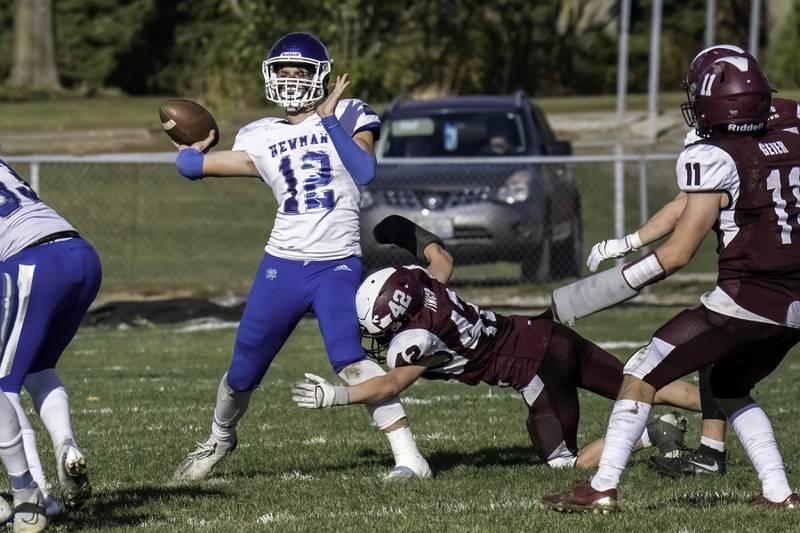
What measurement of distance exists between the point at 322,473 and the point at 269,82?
1649mm

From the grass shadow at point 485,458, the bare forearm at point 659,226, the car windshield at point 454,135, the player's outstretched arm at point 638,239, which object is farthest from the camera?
the car windshield at point 454,135

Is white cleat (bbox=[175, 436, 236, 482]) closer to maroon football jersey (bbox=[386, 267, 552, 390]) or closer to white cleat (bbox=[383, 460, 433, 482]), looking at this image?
white cleat (bbox=[383, 460, 433, 482])

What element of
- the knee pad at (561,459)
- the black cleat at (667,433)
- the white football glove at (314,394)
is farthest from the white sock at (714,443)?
the white football glove at (314,394)

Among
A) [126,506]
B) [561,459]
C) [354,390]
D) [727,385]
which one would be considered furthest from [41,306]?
[727,385]

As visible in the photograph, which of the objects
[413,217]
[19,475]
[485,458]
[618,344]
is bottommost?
[618,344]

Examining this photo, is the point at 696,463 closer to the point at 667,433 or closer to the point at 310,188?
the point at 667,433

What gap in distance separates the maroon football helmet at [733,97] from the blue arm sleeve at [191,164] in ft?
6.83

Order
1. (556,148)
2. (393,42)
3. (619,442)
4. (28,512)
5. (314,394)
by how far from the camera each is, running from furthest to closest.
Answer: (393,42) → (556,148) → (314,394) → (619,442) → (28,512)

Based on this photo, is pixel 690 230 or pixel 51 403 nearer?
pixel 690 230

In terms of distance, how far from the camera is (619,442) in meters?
5.22

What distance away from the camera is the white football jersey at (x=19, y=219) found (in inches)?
212

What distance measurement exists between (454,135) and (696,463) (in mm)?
8731

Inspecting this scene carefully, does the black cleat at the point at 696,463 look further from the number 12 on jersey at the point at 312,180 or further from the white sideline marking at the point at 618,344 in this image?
the white sideline marking at the point at 618,344

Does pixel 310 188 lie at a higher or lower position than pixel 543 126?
higher
